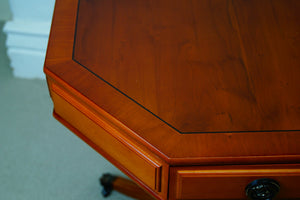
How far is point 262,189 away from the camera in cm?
52

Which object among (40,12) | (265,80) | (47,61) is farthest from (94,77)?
(40,12)

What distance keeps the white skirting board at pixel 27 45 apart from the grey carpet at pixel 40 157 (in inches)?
2.9

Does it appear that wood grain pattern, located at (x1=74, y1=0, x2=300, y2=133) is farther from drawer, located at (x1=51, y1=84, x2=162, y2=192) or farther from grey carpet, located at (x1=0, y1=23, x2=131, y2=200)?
grey carpet, located at (x1=0, y1=23, x2=131, y2=200)

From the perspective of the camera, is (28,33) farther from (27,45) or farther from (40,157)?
(40,157)

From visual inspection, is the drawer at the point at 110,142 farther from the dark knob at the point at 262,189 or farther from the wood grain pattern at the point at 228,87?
the dark knob at the point at 262,189

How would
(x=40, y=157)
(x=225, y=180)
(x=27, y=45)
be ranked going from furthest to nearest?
(x=27, y=45)
(x=40, y=157)
(x=225, y=180)

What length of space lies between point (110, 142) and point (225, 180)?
180 millimetres

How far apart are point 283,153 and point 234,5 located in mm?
324

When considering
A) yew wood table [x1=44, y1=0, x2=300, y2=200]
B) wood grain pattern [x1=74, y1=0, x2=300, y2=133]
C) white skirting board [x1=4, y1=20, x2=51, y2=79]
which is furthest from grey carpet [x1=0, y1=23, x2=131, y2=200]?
wood grain pattern [x1=74, y1=0, x2=300, y2=133]

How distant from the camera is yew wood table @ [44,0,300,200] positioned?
1.60ft

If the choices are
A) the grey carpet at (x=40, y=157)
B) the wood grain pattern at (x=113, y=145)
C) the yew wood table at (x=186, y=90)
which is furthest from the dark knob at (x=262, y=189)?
the grey carpet at (x=40, y=157)

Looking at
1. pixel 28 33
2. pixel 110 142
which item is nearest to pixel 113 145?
pixel 110 142

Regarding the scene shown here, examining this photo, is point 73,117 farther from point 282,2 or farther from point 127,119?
point 282,2

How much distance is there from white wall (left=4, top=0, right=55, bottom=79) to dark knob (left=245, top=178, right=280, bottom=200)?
2.81 ft
